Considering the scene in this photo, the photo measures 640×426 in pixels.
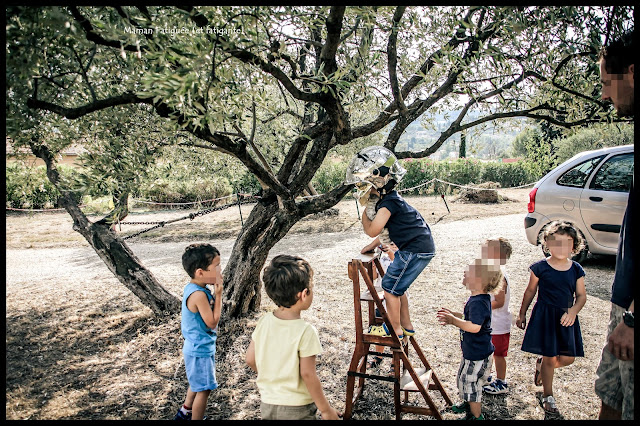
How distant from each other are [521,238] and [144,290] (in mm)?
8071

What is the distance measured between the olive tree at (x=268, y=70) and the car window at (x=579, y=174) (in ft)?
7.24

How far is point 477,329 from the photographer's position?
9.87ft

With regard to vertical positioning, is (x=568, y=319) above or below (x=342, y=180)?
below

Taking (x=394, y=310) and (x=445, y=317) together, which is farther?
(x=394, y=310)

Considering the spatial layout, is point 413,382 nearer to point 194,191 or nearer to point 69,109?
point 69,109

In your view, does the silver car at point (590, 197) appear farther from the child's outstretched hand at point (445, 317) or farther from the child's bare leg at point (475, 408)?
the child's outstretched hand at point (445, 317)

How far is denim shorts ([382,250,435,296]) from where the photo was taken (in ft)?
10.6

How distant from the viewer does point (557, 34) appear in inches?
163

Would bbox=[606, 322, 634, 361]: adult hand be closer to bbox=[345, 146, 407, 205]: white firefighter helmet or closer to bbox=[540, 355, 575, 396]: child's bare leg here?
bbox=[540, 355, 575, 396]: child's bare leg

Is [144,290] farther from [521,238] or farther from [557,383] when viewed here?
[521,238]

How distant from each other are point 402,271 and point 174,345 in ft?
9.45

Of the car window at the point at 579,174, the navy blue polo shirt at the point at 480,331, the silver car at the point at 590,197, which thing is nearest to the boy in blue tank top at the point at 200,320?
the navy blue polo shirt at the point at 480,331

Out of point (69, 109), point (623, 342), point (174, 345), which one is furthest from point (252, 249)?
point (623, 342)

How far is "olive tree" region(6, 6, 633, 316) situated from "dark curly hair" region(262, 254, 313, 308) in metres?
1.01
